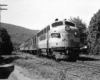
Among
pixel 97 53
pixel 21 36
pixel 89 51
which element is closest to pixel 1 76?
pixel 97 53

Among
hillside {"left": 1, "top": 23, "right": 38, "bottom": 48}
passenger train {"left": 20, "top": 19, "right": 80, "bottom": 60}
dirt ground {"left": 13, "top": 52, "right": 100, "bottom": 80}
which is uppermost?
hillside {"left": 1, "top": 23, "right": 38, "bottom": 48}

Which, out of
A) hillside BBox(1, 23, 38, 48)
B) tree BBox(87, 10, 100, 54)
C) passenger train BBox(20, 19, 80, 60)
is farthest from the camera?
hillside BBox(1, 23, 38, 48)

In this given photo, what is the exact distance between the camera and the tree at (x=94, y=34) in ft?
86.7

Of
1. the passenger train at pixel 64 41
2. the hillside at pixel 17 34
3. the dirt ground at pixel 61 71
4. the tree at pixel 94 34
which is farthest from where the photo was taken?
the hillside at pixel 17 34

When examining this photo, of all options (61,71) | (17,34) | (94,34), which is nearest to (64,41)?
(61,71)

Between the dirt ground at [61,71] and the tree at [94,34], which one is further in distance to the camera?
the tree at [94,34]

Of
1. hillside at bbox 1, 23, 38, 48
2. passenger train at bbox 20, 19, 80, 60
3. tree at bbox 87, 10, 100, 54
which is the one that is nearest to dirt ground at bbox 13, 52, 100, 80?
passenger train at bbox 20, 19, 80, 60

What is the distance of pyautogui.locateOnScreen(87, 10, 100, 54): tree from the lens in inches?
1040

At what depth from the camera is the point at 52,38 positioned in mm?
13656

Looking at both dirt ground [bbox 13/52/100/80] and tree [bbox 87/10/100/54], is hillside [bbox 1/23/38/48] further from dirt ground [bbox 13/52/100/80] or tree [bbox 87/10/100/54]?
dirt ground [bbox 13/52/100/80]

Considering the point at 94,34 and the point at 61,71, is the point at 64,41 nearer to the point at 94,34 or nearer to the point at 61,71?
the point at 61,71

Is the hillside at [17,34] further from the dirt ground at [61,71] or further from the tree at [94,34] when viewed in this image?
the dirt ground at [61,71]

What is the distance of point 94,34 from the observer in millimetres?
27250

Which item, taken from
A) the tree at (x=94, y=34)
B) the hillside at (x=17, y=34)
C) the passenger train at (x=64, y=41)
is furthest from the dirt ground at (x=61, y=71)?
the hillside at (x=17, y=34)
